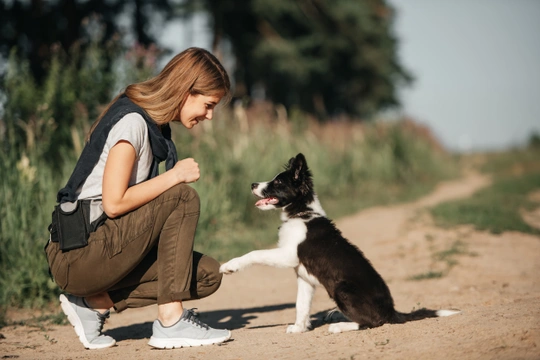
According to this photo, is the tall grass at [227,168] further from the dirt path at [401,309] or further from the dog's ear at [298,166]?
the dog's ear at [298,166]

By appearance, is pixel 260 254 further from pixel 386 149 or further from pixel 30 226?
pixel 386 149

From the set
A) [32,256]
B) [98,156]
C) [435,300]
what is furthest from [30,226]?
[435,300]

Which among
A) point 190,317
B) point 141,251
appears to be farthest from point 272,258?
point 141,251

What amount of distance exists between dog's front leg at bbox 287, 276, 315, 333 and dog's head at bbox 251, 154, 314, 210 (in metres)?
0.66

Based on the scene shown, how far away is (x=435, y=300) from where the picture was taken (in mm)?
5238

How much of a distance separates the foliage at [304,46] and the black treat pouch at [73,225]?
20.6 metres

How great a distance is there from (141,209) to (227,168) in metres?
5.93

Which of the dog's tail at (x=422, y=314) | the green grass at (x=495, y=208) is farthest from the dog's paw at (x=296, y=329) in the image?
the green grass at (x=495, y=208)

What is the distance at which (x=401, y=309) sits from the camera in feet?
16.3

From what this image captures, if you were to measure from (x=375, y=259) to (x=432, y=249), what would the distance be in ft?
2.49

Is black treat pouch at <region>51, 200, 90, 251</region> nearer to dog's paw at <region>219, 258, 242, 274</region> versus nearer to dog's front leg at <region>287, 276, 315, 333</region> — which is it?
dog's paw at <region>219, 258, 242, 274</region>

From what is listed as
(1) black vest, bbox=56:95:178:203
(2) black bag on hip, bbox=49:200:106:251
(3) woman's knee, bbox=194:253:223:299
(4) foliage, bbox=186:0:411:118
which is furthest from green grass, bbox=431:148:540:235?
(4) foliage, bbox=186:0:411:118

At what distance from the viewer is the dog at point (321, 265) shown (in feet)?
13.5

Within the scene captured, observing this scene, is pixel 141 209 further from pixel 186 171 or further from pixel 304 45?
pixel 304 45
